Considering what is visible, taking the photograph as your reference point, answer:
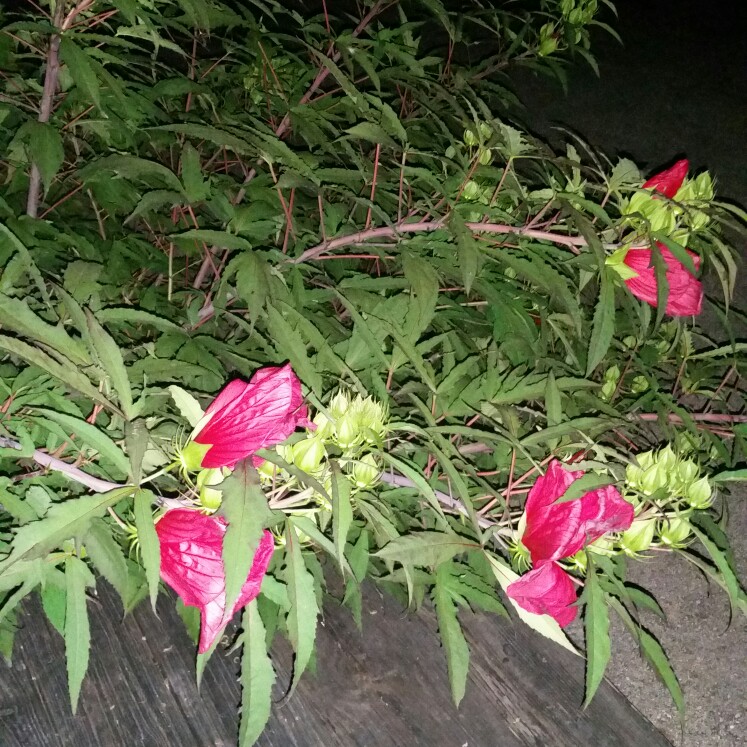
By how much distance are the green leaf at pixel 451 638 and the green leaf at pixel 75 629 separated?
19cm

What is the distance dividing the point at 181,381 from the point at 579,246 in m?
0.31

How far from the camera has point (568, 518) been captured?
35cm

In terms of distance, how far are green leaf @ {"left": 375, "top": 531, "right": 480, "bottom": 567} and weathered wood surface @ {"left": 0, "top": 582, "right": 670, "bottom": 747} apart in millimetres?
201

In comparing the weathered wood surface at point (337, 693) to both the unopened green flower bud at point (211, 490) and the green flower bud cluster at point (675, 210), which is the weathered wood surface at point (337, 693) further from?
the green flower bud cluster at point (675, 210)

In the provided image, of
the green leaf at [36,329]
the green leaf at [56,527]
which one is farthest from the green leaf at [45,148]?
the green leaf at [56,527]

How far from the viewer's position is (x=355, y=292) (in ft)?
1.79

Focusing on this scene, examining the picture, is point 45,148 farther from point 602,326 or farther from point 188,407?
point 602,326

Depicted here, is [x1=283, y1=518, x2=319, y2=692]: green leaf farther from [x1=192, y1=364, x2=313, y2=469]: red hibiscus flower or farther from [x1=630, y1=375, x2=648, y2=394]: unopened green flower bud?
[x1=630, y1=375, x2=648, y2=394]: unopened green flower bud

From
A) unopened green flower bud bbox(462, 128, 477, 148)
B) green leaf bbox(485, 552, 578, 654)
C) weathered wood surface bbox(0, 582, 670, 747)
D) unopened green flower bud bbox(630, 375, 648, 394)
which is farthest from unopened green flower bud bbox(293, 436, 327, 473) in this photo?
unopened green flower bud bbox(630, 375, 648, 394)

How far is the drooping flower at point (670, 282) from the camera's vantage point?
18.5 inches

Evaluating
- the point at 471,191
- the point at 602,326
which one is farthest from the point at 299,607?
the point at 471,191

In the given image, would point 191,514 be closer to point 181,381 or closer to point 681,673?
point 181,381

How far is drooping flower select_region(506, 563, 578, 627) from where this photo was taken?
14.1 inches

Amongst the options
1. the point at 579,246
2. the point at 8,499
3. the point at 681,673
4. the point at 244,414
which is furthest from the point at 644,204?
the point at 681,673
